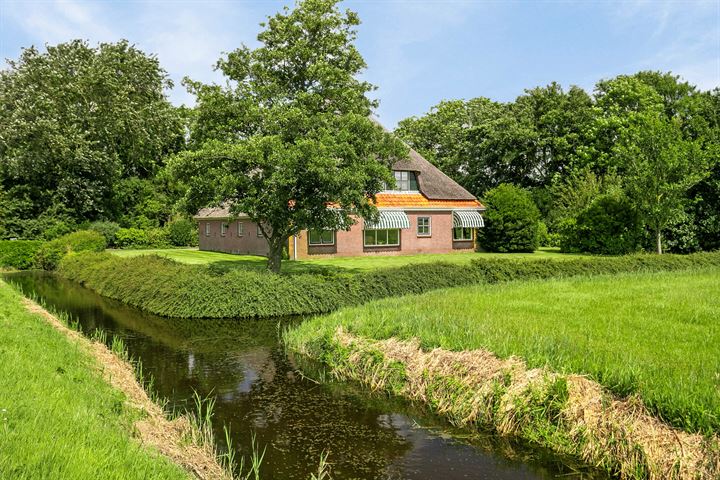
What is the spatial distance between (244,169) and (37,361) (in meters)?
11.2

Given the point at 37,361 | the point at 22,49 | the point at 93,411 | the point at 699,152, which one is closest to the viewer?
the point at 93,411

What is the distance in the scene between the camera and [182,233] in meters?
45.5

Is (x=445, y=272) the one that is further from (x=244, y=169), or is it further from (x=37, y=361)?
(x=37, y=361)

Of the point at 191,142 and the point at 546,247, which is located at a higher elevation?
the point at 191,142

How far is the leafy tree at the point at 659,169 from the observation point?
27.7 meters

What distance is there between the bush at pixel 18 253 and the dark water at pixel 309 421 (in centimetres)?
2375

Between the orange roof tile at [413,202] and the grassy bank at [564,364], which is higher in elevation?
the orange roof tile at [413,202]

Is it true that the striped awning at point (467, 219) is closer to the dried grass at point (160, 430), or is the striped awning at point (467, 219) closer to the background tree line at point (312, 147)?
the background tree line at point (312, 147)

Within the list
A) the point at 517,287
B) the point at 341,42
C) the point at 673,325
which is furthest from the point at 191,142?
the point at 673,325

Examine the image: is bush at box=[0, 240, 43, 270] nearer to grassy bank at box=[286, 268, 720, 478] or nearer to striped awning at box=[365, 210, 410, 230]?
striped awning at box=[365, 210, 410, 230]

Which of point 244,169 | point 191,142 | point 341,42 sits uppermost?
point 341,42

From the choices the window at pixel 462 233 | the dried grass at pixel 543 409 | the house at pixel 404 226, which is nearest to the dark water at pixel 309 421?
the dried grass at pixel 543 409

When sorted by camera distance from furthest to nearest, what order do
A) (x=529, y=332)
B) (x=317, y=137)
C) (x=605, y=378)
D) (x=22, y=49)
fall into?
1. (x=22, y=49)
2. (x=317, y=137)
3. (x=529, y=332)
4. (x=605, y=378)

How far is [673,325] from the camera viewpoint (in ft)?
32.6
